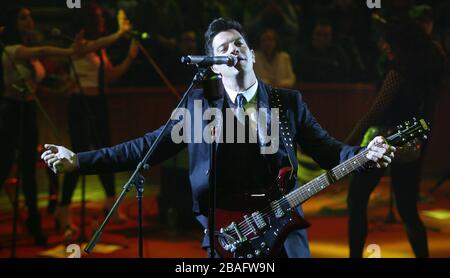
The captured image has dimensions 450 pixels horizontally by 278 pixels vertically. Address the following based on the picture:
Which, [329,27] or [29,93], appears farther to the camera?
[329,27]

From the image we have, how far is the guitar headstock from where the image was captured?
137 inches

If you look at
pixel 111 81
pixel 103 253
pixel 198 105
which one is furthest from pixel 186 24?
pixel 198 105

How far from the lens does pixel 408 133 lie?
137 inches

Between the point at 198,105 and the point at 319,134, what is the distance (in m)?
0.62

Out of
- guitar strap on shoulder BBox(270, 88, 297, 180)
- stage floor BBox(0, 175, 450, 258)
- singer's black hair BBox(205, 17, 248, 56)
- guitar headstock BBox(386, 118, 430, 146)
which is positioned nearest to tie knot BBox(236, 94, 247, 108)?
guitar strap on shoulder BBox(270, 88, 297, 180)

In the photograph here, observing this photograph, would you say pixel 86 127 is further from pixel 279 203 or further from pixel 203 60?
pixel 203 60

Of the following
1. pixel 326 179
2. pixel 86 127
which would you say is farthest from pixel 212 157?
pixel 86 127

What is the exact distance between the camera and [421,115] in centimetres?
536

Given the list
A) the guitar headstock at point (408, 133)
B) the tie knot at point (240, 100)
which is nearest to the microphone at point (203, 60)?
the tie knot at point (240, 100)

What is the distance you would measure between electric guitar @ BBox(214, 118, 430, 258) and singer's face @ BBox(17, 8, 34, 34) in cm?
339

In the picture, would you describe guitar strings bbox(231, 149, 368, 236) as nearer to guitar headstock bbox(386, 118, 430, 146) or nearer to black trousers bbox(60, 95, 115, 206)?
guitar headstock bbox(386, 118, 430, 146)

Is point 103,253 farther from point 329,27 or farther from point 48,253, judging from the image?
point 329,27

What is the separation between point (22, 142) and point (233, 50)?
3147 mm
